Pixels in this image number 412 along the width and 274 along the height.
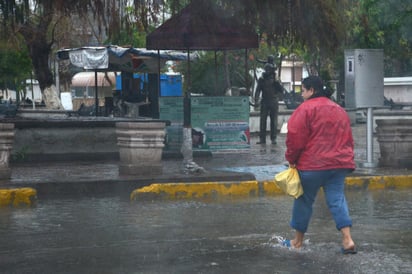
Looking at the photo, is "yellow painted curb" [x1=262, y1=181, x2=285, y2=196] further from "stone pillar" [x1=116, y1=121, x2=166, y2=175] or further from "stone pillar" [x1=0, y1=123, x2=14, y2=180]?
"stone pillar" [x1=0, y1=123, x2=14, y2=180]

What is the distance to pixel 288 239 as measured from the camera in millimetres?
9547

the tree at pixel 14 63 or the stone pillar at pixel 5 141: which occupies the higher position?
the tree at pixel 14 63

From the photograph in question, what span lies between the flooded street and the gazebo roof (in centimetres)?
521

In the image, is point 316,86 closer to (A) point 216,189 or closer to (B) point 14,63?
(A) point 216,189

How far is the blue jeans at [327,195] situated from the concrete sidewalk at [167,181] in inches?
192

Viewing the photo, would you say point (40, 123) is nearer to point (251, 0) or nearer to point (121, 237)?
point (251, 0)

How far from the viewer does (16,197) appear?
1262cm

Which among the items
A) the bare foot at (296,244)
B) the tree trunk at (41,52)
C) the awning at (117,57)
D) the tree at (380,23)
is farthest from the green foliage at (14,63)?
the bare foot at (296,244)

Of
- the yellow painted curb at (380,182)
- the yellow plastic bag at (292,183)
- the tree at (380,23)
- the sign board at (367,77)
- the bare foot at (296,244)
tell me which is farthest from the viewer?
the tree at (380,23)

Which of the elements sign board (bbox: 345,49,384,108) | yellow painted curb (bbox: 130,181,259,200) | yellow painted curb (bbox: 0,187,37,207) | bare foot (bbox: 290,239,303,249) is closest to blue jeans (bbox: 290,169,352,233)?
bare foot (bbox: 290,239,303,249)

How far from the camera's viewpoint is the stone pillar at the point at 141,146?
14.1 m

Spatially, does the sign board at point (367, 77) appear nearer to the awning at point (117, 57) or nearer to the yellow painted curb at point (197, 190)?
the yellow painted curb at point (197, 190)

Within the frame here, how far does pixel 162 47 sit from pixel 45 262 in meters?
10.4

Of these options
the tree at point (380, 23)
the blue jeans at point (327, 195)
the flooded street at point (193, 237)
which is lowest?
the flooded street at point (193, 237)
